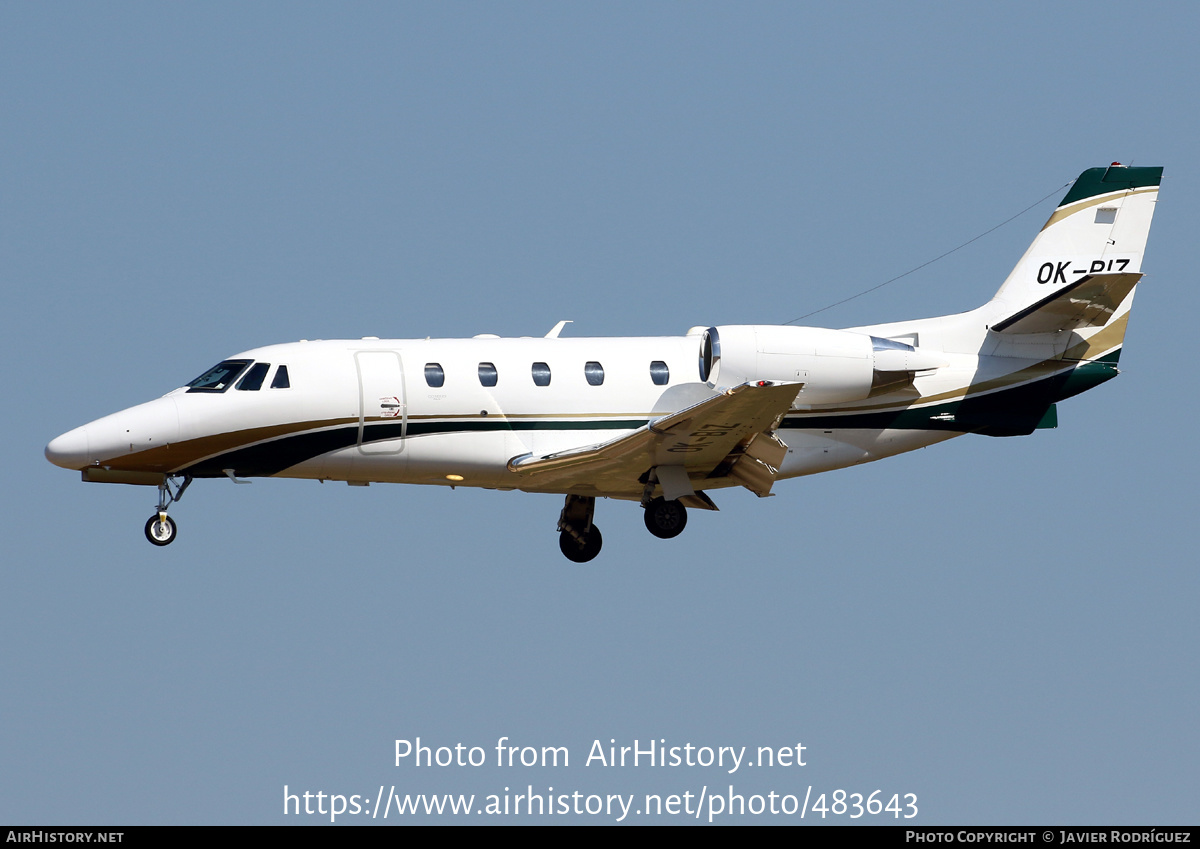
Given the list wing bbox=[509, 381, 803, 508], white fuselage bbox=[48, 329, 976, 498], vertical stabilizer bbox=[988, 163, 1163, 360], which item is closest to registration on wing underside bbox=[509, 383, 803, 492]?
wing bbox=[509, 381, 803, 508]

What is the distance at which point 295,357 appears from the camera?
2459 cm

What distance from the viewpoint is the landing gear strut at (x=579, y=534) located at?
26.8m

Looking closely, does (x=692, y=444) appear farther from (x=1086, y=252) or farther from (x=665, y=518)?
(x=1086, y=252)

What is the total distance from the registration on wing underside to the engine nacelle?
0.82 meters

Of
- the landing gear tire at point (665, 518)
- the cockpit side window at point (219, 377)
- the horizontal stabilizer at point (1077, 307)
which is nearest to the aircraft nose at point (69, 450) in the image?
the cockpit side window at point (219, 377)

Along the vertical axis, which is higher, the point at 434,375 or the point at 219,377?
the point at 434,375

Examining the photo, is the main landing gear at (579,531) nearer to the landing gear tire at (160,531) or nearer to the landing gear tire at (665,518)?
the landing gear tire at (665,518)

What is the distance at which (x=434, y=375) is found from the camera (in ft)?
80.2

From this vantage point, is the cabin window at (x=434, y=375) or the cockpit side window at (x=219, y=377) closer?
the cabin window at (x=434, y=375)

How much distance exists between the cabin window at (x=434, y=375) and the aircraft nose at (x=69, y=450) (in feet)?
17.1

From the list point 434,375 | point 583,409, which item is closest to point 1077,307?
point 583,409

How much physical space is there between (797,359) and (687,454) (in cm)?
216

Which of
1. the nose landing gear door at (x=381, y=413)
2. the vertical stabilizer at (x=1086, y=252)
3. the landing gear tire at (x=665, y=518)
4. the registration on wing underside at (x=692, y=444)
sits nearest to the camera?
the registration on wing underside at (x=692, y=444)

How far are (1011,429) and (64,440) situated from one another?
1478cm
